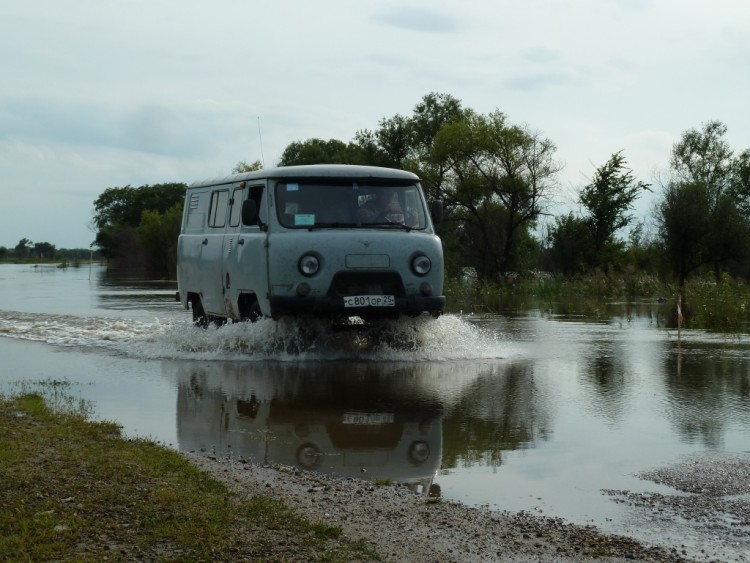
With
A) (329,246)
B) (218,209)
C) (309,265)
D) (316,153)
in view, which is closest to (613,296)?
(218,209)

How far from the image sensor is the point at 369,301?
538 inches

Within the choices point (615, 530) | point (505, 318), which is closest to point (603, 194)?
point (505, 318)

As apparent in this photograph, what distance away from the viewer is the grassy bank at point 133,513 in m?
5.19

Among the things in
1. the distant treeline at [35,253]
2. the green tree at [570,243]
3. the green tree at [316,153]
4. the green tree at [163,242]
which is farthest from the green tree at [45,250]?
the green tree at [570,243]

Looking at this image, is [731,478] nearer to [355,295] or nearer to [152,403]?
[152,403]

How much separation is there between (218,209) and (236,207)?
3.26ft

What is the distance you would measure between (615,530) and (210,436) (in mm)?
3871

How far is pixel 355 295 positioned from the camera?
1372 centimetres

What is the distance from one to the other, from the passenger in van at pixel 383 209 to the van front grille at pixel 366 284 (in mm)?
913

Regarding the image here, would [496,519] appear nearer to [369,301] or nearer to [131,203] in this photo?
[369,301]

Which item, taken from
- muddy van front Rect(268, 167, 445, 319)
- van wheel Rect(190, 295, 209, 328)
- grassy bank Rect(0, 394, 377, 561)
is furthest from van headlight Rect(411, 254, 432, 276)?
grassy bank Rect(0, 394, 377, 561)

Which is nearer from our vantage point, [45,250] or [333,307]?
[333,307]

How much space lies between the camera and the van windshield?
14180 mm

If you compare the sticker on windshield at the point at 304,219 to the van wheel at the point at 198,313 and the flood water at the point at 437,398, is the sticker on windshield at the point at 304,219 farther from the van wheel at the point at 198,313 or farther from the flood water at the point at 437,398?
the van wheel at the point at 198,313
